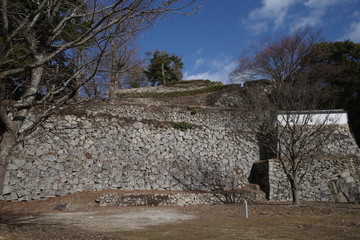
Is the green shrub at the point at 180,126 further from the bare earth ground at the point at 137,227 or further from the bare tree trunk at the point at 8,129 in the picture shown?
the bare tree trunk at the point at 8,129

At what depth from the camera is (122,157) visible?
13.8 m

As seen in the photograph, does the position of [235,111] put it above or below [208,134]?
above

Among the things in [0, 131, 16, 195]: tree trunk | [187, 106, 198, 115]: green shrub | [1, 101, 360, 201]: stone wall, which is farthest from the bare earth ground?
[187, 106, 198, 115]: green shrub

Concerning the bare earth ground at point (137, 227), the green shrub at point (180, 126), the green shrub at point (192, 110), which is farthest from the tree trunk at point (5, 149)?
the green shrub at point (192, 110)

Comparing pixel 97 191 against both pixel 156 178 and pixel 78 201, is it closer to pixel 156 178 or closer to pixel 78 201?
pixel 78 201

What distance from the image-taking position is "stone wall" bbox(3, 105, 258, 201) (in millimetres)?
11422

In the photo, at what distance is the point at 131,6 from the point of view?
4.57m

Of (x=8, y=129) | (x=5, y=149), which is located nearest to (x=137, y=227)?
(x=5, y=149)

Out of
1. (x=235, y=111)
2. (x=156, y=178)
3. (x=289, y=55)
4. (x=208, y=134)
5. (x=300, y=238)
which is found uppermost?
(x=289, y=55)

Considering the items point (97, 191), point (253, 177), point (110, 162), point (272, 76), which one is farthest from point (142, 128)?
point (272, 76)

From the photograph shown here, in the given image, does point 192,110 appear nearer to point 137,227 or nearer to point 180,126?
point 180,126

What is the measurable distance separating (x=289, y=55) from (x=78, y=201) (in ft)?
67.2

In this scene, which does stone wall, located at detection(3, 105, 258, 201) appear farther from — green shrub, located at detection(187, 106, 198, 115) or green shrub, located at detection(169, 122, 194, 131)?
green shrub, located at detection(187, 106, 198, 115)

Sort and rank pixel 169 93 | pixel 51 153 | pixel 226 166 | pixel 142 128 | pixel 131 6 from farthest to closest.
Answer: pixel 169 93
pixel 226 166
pixel 142 128
pixel 51 153
pixel 131 6
